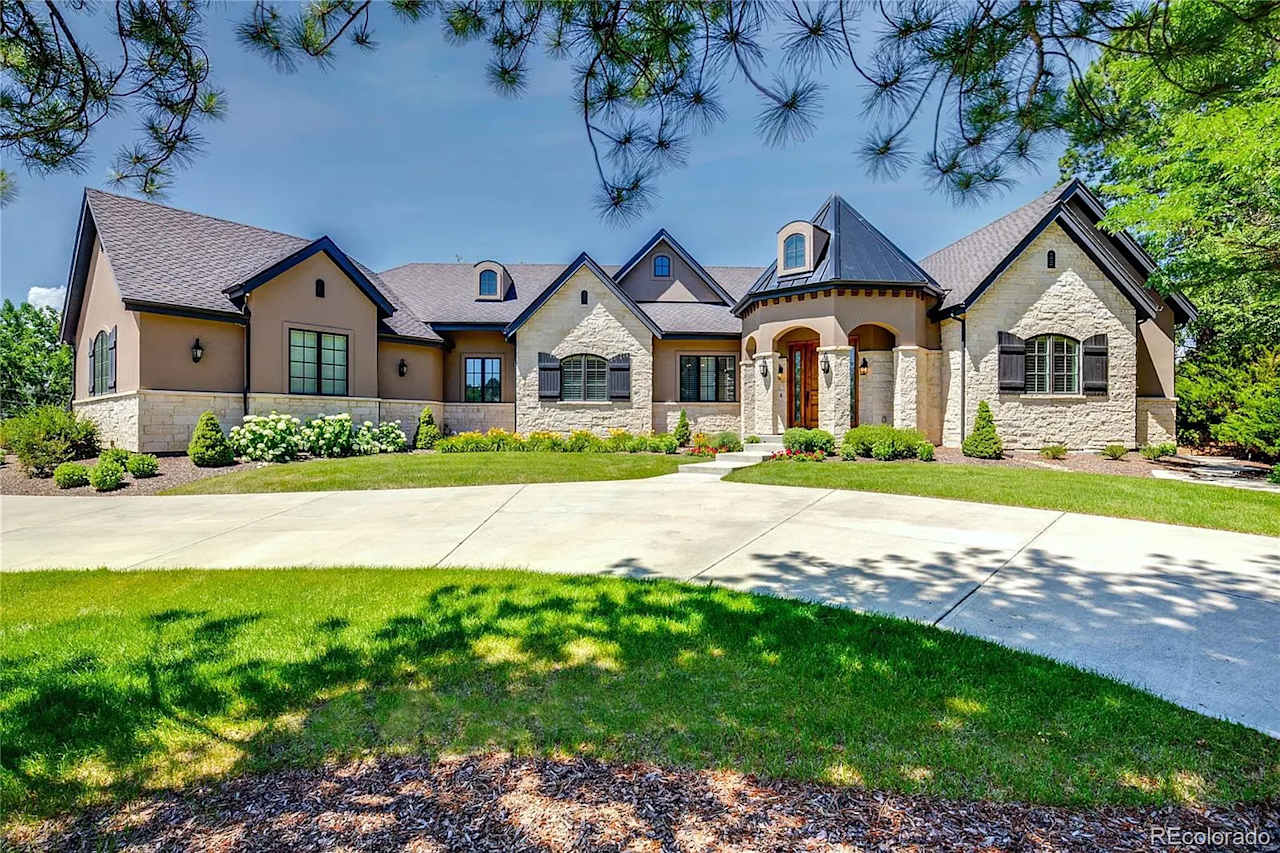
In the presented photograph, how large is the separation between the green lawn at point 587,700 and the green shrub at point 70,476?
30.0 ft

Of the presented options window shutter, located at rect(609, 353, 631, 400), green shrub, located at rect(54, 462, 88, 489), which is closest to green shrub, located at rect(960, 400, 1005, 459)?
window shutter, located at rect(609, 353, 631, 400)

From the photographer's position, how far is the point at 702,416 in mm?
18844

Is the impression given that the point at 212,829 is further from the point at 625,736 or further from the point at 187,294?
the point at 187,294

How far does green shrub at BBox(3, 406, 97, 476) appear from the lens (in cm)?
1220

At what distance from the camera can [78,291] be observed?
15.7 m

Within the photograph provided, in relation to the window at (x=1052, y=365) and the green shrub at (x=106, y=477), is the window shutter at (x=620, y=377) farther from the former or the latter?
the green shrub at (x=106, y=477)

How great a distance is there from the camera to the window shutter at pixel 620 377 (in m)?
17.9

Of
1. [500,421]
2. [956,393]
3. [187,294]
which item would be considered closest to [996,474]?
[956,393]

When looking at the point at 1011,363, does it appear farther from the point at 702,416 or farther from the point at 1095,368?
the point at 702,416

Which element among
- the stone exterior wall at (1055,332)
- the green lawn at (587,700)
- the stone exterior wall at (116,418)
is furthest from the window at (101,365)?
the stone exterior wall at (1055,332)

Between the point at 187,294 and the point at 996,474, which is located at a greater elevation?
the point at 187,294

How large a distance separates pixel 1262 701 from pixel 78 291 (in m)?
23.6

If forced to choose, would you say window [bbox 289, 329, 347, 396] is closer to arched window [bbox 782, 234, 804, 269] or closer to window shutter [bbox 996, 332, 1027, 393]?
arched window [bbox 782, 234, 804, 269]

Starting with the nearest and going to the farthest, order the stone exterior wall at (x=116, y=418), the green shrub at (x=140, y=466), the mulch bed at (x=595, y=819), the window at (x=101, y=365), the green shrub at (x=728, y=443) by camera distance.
Answer: the mulch bed at (x=595, y=819) → the green shrub at (x=140, y=466) → the stone exterior wall at (x=116, y=418) → the window at (x=101, y=365) → the green shrub at (x=728, y=443)
